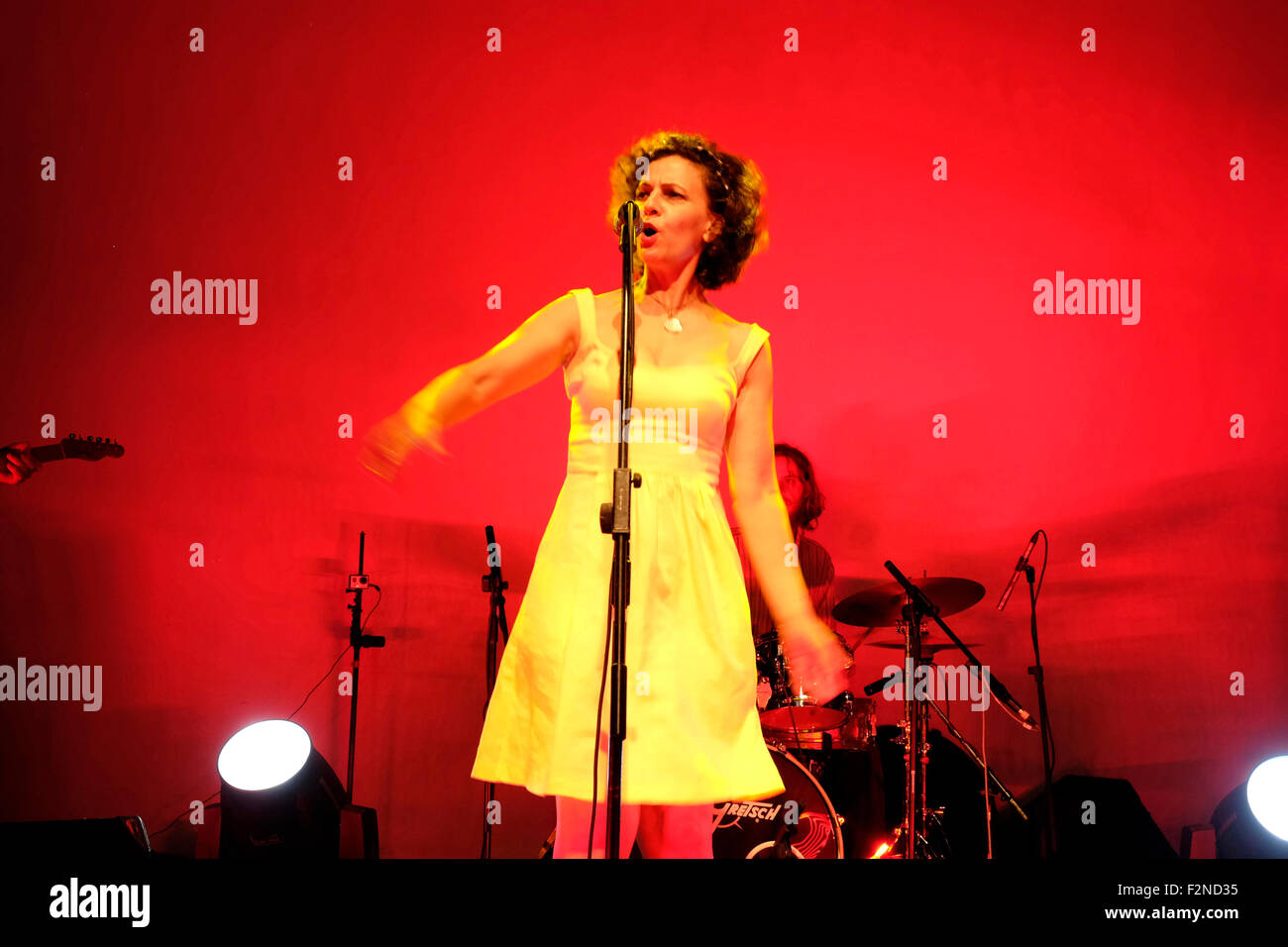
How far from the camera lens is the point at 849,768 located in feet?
12.8

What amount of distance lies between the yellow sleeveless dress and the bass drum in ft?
5.81

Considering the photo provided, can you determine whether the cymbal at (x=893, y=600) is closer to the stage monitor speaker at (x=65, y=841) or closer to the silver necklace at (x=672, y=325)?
the silver necklace at (x=672, y=325)

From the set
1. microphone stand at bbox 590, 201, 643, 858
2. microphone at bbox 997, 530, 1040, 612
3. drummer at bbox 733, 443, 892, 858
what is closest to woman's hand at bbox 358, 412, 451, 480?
microphone stand at bbox 590, 201, 643, 858

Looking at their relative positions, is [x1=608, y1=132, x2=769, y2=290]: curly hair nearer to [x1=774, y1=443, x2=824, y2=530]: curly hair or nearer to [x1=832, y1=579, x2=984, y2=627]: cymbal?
[x1=832, y1=579, x2=984, y2=627]: cymbal

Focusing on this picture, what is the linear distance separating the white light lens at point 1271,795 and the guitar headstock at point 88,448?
14.6ft

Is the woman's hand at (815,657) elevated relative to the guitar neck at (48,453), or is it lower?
lower

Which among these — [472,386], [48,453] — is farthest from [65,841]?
[48,453]

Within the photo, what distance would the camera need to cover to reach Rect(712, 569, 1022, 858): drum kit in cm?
357

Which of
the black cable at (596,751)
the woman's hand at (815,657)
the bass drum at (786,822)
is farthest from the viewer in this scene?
the bass drum at (786,822)

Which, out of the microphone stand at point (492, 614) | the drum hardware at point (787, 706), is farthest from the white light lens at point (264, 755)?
the drum hardware at point (787, 706)

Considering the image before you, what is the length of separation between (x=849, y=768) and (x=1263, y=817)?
4.84 ft

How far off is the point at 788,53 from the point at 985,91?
3.03ft

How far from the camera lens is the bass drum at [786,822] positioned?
3549mm

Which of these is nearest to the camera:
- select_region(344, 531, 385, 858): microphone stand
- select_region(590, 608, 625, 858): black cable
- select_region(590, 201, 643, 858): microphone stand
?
select_region(590, 201, 643, 858): microphone stand
